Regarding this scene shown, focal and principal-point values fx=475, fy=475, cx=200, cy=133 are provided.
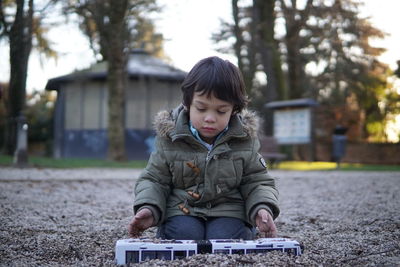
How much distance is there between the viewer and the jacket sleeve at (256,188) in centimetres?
257

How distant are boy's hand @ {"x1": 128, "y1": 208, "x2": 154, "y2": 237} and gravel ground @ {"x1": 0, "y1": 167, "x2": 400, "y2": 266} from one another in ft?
0.53

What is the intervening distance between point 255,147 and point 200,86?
1.80ft

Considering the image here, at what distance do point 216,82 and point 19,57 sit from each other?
12.6m

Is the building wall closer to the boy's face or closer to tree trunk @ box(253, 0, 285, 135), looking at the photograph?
tree trunk @ box(253, 0, 285, 135)

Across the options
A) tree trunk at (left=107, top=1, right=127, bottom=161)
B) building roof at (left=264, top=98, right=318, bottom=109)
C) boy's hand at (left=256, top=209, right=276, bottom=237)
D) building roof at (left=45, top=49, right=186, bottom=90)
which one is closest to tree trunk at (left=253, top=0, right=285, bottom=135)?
building roof at (left=264, top=98, right=318, bottom=109)

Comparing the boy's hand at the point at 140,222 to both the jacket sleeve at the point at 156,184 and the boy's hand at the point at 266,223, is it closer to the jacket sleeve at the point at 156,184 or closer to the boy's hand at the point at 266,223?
the jacket sleeve at the point at 156,184

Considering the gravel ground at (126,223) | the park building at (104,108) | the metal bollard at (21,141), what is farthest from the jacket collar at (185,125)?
the park building at (104,108)

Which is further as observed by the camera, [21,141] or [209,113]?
[21,141]

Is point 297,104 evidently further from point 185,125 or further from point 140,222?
point 140,222

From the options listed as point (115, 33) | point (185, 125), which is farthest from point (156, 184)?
point (115, 33)

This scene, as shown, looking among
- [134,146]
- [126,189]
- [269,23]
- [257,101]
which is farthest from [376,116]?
[126,189]

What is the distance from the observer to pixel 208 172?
8.52 ft

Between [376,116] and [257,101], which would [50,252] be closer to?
[257,101]

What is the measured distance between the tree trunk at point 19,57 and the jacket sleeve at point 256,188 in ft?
28.5
